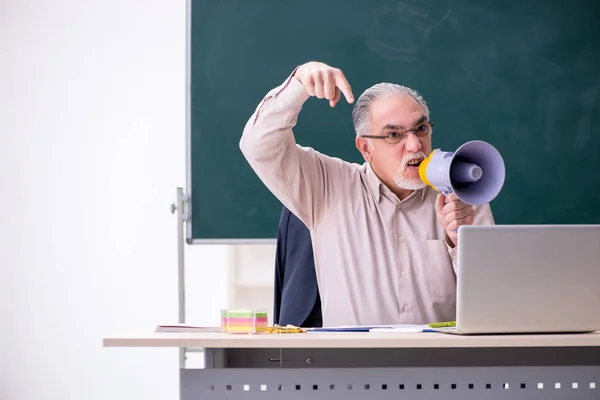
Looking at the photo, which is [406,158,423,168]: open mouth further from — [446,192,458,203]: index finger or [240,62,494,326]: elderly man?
[446,192,458,203]: index finger

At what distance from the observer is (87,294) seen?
4.21m

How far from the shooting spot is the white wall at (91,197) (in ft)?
13.8

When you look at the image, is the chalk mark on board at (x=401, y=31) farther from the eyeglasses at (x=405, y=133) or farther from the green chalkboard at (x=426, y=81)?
the eyeglasses at (x=405, y=133)

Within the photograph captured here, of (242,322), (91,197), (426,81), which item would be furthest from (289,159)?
(91,197)

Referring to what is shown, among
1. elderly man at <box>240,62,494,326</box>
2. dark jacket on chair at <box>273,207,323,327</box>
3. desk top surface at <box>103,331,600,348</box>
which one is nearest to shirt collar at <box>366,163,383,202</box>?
elderly man at <box>240,62,494,326</box>

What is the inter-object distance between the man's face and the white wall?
1488 mm

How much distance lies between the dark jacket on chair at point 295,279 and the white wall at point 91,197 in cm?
136

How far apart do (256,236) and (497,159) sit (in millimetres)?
1635

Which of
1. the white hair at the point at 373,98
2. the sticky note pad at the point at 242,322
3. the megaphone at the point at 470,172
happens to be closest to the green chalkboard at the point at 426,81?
the white hair at the point at 373,98

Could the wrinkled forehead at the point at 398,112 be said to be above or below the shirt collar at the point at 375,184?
above

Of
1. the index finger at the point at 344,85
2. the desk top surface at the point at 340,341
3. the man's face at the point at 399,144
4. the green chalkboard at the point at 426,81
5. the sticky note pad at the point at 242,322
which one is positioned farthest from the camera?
the green chalkboard at the point at 426,81

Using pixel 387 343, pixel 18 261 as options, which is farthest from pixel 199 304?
pixel 387 343

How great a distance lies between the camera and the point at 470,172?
2314 mm

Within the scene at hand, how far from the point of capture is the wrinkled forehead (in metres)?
2.88
